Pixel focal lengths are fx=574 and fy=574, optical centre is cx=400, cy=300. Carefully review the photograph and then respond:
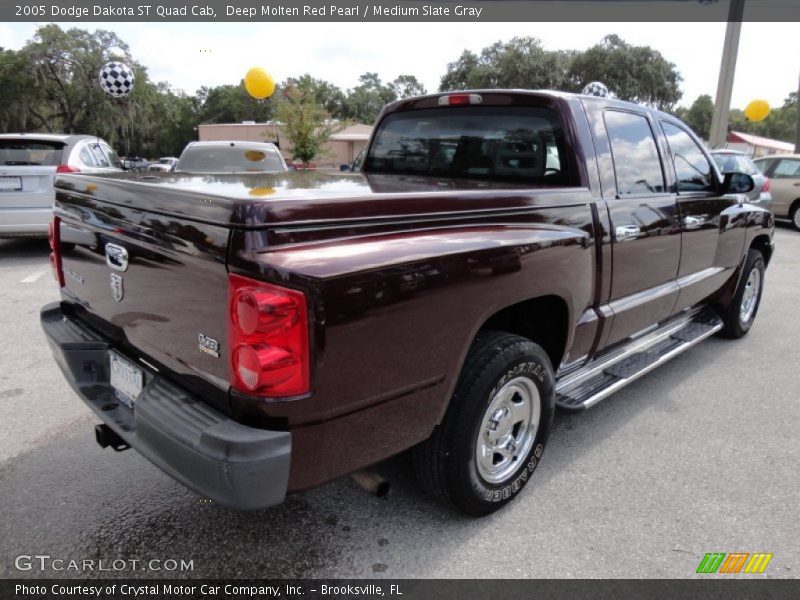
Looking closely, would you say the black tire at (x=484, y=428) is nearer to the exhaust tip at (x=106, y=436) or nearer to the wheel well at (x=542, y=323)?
the wheel well at (x=542, y=323)

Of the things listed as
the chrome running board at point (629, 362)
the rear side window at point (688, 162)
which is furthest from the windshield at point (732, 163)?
the rear side window at point (688, 162)

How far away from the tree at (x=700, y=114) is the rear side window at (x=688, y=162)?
217 feet

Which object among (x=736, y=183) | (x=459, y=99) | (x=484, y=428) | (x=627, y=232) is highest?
(x=459, y=99)

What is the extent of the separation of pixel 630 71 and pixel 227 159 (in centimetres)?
3910

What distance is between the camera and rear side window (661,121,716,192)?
380 cm

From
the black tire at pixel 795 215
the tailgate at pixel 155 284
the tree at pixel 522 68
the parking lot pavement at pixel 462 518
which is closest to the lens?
the tailgate at pixel 155 284

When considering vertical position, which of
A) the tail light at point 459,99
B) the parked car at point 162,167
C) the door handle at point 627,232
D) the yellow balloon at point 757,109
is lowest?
the door handle at point 627,232

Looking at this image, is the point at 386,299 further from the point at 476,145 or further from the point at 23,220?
the point at 23,220

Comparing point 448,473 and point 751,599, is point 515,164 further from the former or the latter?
point 751,599

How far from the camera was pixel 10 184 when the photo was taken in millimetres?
7246

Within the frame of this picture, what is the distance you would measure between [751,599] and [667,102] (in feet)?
152

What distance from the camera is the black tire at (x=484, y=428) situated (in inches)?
90.0

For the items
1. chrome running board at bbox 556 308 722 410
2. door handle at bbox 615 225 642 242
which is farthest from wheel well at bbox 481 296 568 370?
door handle at bbox 615 225 642 242

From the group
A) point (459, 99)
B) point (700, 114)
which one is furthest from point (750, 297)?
point (700, 114)
